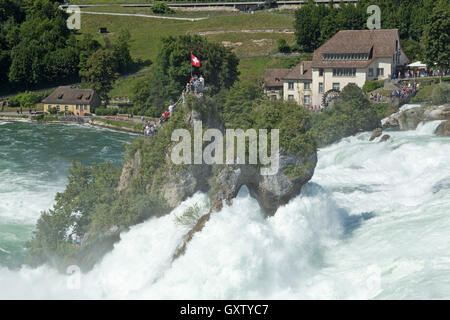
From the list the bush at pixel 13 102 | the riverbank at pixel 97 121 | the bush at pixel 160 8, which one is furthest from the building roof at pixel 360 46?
the bush at pixel 160 8

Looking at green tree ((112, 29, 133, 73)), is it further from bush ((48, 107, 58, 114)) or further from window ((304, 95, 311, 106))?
window ((304, 95, 311, 106))

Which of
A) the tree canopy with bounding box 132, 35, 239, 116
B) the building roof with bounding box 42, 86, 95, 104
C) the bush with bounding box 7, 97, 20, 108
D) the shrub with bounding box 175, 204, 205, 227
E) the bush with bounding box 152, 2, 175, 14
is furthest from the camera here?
the bush with bounding box 152, 2, 175, 14

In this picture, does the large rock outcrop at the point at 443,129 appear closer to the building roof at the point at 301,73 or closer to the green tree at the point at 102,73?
the building roof at the point at 301,73

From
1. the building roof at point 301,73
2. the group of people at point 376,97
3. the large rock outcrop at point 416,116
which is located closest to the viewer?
the large rock outcrop at point 416,116

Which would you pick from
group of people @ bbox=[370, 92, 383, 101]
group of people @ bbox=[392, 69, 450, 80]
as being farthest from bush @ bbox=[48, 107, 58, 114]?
group of people @ bbox=[392, 69, 450, 80]

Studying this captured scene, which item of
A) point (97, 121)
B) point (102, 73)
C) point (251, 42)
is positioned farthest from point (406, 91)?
point (251, 42)

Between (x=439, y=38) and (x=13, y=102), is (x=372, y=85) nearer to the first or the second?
(x=439, y=38)
